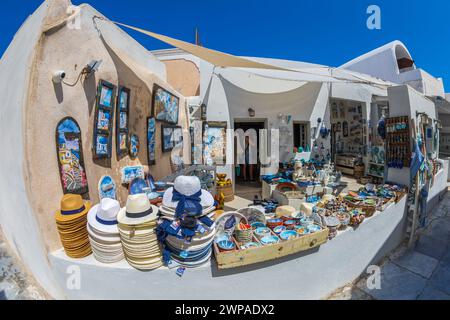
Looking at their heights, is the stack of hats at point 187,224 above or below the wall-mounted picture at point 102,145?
below

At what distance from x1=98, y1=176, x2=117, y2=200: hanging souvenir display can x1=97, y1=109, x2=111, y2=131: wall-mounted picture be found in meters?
0.72

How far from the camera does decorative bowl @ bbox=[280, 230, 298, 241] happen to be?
227cm

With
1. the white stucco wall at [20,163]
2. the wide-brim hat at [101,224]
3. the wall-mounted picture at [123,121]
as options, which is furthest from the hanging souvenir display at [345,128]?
the white stucco wall at [20,163]

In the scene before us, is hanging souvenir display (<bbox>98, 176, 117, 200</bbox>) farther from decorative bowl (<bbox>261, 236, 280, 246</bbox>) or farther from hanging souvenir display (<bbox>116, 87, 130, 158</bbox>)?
decorative bowl (<bbox>261, 236, 280, 246</bbox>)

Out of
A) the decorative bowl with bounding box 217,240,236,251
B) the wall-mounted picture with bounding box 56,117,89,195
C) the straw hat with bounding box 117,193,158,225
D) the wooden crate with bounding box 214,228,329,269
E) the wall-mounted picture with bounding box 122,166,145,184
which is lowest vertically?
the wooden crate with bounding box 214,228,329,269

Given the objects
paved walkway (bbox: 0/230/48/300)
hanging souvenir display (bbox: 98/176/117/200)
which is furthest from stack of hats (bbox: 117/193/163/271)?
paved walkway (bbox: 0/230/48/300)

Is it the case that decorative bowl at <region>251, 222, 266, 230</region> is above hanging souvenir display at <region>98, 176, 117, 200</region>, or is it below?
below

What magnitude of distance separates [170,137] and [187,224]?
10.4ft

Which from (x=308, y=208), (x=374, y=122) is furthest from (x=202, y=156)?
(x=374, y=122)

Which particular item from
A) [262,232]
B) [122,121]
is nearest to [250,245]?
[262,232]

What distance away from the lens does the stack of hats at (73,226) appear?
2.09 meters

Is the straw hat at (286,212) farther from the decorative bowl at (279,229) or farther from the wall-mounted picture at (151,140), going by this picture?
the wall-mounted picture at (151,140)

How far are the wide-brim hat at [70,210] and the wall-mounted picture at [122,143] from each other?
1.12m

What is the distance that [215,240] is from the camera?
88.8 inches
